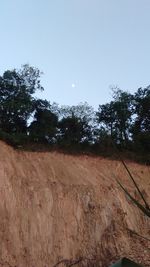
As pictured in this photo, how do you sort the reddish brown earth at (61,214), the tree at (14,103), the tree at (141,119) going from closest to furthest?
the reddish brown earth at (61,214) < the tree at (14,103) < the tree at (141,119)

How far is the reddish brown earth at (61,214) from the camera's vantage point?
19297mm

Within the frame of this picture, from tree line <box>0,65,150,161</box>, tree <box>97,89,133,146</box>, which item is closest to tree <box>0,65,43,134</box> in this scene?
tree line <box>0,65,150,161</box>

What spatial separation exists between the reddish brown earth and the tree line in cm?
114

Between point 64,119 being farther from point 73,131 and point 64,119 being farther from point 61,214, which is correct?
point 61,214

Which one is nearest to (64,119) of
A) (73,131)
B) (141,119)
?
(73,131)

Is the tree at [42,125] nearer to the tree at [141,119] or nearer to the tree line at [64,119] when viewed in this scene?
the tree line at [64,119]

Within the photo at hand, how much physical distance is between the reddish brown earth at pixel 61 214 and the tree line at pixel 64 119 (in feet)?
3.73

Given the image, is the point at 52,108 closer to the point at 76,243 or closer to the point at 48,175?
the point at 48,175

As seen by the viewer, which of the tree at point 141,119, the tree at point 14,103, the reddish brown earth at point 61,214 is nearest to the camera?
the reddish brown earth at point 61,214

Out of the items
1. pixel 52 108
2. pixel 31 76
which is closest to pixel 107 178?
pixel 52 108

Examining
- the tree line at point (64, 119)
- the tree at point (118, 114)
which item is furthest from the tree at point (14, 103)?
the tree at point (118, 114)

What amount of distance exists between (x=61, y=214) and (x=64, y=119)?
739cm

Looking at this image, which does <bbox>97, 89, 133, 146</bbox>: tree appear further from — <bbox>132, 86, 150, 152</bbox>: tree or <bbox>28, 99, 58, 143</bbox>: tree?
<bbox>28, 99, 58, 143</bbox>: tree

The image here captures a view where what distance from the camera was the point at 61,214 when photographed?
21.2 meters
